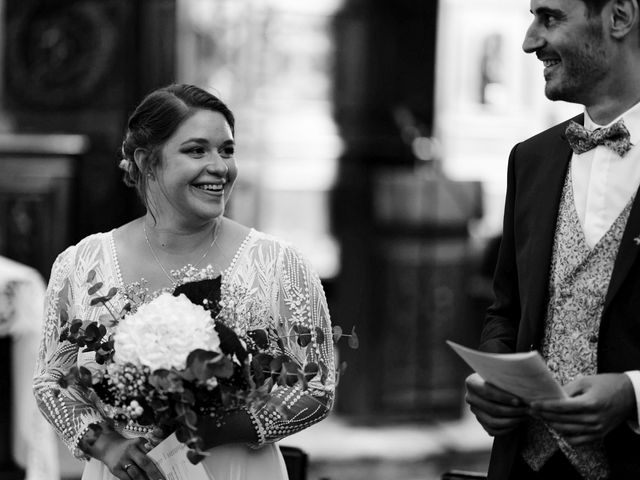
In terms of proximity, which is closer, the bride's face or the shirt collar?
the shirt collar

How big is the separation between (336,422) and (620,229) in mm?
4359

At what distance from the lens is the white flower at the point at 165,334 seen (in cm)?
202

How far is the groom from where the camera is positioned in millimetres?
2029

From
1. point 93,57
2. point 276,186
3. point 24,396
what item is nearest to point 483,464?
point 276,186

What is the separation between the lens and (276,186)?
644cm

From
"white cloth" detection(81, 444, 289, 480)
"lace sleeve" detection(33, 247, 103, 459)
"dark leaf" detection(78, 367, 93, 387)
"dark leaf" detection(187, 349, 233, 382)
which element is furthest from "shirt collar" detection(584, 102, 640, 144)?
"lace sleeve" detection(33, 247, 103, 459)

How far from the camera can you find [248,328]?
7.67ft

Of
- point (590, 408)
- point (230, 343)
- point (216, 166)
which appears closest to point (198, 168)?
point (216, 166)

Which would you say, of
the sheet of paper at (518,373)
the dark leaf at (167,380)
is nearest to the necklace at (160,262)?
the dark leaf at (167,380)

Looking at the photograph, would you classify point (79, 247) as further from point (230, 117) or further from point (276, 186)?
point (276, 186)

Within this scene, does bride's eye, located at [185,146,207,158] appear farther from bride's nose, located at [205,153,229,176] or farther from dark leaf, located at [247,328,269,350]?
dark leaf, located at [247,328,269,350]

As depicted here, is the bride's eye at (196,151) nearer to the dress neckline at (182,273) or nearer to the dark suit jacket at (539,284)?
the dress neckline at (182,273)

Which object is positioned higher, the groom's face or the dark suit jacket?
the groom's face

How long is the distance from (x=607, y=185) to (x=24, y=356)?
3.10 metres
